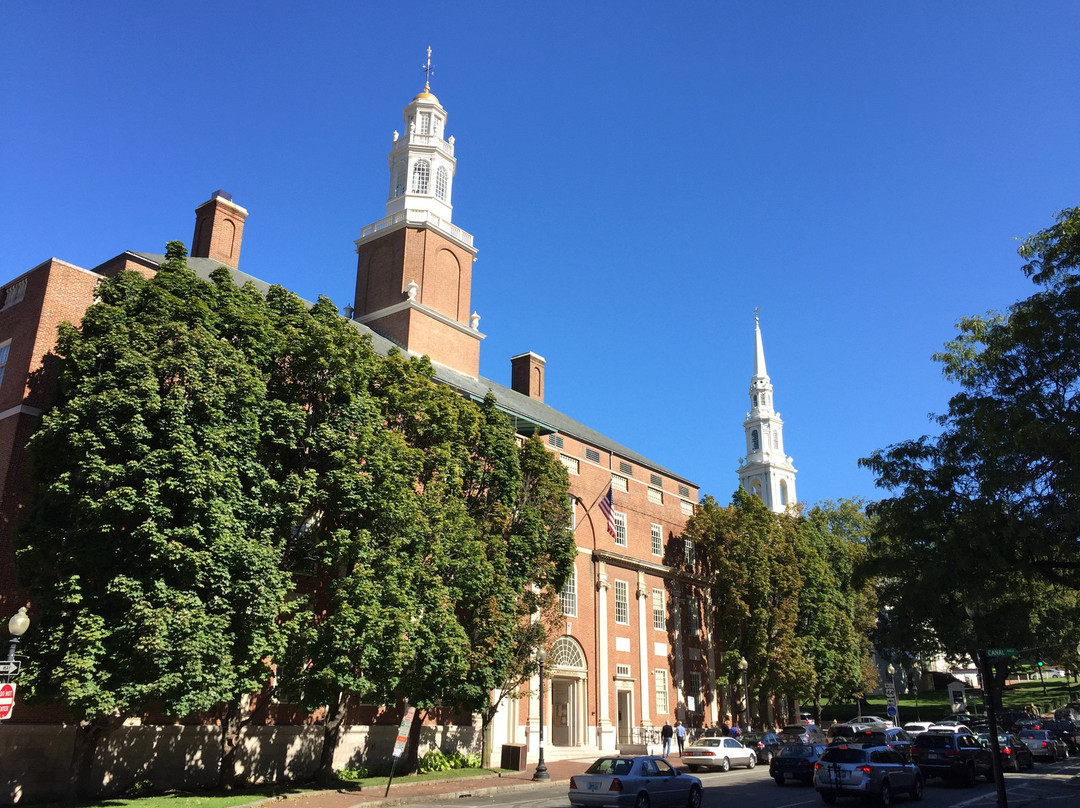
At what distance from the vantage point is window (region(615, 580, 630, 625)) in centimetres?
4153

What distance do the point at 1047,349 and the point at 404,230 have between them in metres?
32.2

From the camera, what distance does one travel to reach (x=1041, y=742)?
36.1 m

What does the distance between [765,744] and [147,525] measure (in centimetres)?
2841

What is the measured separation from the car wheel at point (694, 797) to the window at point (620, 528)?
23496 millimetres

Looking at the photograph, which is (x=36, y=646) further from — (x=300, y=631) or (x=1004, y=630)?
(x=1004, y=630)

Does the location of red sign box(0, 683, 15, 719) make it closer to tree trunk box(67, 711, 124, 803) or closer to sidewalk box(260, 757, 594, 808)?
tree trunk box(67, 711, 124, 803)

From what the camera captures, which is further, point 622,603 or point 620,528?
point 620,528

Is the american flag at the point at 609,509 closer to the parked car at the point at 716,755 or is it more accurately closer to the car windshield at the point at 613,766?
the parked car at the point at 716,755

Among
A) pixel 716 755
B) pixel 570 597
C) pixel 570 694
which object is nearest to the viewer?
pixel 716 755

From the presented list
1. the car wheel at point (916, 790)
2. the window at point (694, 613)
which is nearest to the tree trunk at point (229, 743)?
the car wheel at point (916, 790)

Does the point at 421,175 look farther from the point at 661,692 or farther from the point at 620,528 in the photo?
the point at 661,692

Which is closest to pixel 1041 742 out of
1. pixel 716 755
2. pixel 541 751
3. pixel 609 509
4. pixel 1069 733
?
pixel 1069 733

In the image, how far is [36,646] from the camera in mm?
17750

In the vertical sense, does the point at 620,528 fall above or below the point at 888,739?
above
